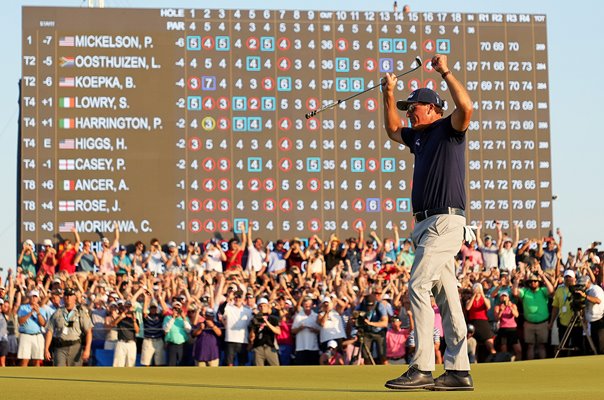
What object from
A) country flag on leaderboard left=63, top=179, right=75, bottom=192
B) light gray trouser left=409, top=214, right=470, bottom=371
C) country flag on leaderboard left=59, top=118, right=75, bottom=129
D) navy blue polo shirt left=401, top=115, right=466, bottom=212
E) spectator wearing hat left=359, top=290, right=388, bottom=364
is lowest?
spectator wearing hat left=359, top=290, right=388, bottom=364

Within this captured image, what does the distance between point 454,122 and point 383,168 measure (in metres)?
20.0

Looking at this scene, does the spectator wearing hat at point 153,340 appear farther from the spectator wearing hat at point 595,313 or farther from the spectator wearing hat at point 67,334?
the spectator wearing hat at point 595,313

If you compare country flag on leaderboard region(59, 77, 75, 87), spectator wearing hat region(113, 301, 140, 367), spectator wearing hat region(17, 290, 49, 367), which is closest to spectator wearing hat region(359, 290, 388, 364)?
spectator wearing hat region(113, 301, 140, 367)

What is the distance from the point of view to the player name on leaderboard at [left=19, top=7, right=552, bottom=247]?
1101 inches

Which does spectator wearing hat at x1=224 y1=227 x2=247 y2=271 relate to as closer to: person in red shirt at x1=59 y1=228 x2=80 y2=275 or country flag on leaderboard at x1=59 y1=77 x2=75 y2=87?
person in red shirt at x1=59 y1=228 x2=80 y2=275

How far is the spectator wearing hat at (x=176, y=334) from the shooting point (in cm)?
2116

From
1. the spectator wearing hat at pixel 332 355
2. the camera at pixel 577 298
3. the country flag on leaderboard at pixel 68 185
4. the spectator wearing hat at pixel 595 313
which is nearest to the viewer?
the spectator wearing hat at pixel 595 313

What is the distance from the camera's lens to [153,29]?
28750 millimetres

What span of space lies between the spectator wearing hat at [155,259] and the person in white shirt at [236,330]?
5.43m

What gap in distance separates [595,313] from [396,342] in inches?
138

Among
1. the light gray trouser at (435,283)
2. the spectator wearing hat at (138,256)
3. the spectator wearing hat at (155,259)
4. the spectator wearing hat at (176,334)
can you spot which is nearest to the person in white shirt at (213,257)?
the spectator wearing hat at (155,259)

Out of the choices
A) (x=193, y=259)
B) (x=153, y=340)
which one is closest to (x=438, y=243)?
(x=153, y=340)

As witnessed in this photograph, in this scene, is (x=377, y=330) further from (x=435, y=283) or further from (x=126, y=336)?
(x=435, y=283)

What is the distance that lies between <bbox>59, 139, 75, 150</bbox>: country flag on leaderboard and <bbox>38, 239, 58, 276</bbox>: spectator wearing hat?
2.66 meters
